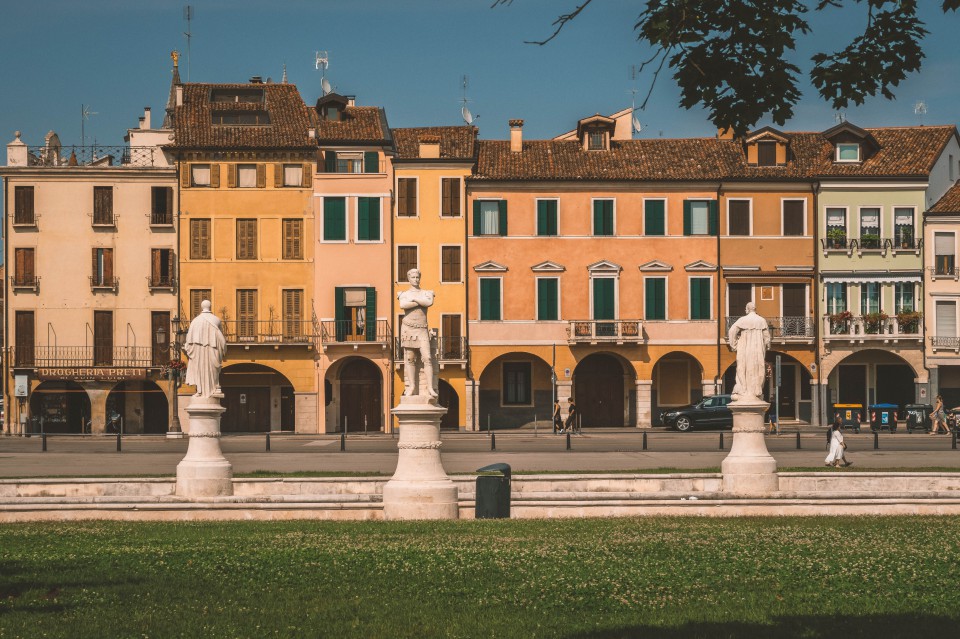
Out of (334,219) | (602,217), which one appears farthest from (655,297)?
(334,219)

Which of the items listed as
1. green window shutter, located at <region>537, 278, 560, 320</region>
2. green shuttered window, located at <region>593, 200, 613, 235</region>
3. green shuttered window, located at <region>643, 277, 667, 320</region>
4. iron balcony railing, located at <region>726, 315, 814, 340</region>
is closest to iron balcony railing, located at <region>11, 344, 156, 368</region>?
green window shutter, located at <region>537, 278, 560, 320</region>

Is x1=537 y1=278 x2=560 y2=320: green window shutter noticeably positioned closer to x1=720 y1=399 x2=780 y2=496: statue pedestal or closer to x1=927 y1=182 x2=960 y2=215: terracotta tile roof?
x1=927 y1=182 x2=960 y2=215: terracotta tile roof

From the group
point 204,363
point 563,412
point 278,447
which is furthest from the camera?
point 563,412

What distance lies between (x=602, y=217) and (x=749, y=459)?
34423 mm

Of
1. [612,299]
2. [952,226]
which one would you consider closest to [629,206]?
[612,299]

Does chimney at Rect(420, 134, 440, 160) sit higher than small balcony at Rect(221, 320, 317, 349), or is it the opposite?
chimney at Rect(420, 134, 440, 160)

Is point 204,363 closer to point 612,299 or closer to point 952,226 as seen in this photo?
point 612,299

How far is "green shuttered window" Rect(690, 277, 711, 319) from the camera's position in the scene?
185 feet

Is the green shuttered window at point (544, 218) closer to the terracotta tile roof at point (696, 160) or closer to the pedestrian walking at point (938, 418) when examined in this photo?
the terracotta tile roof at point (696, 160)

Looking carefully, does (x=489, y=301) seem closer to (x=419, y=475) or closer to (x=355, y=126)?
(x=355, y=126)

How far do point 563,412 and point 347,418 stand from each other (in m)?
8.90

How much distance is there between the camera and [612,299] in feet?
185

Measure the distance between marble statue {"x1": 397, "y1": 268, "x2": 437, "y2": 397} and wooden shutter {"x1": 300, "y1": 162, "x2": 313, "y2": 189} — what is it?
120 feet

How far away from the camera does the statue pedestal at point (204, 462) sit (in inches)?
875
